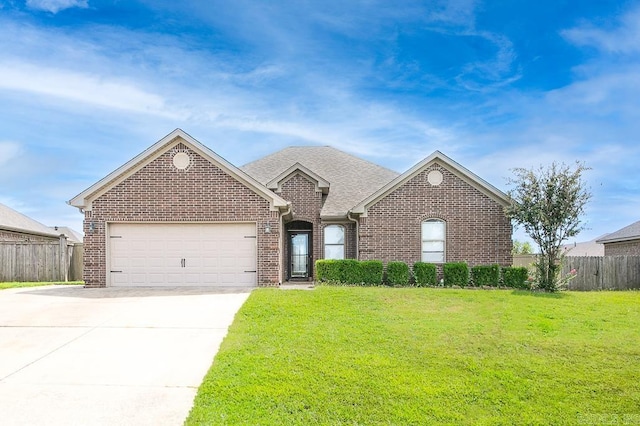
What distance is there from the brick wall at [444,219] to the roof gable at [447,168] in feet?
0.51

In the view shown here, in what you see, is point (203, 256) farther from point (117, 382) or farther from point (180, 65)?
point (117, 382)

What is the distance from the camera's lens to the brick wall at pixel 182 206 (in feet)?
52.0

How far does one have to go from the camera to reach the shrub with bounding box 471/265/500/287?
54.7ft

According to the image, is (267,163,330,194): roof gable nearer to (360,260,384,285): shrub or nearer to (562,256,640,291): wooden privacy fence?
(360,260,384,285): shrub

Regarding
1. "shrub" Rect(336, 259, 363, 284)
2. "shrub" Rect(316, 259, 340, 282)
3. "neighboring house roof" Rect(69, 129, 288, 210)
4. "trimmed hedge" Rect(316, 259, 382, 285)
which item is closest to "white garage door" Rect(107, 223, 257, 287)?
"neighboring house roof" Rect(69, 129, 288, 210)

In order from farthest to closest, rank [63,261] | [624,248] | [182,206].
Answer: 1. [624,248]
2. [63,261]
3. [182,206]

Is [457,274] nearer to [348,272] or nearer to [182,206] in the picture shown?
[348,272]

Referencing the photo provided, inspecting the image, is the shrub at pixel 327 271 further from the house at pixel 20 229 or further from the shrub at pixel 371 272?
the house at pixel 20 229

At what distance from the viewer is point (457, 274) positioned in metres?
16.8

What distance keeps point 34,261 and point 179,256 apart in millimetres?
9865

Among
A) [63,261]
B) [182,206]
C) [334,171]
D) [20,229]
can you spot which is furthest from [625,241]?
[20,229]

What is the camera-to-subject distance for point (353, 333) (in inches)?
369

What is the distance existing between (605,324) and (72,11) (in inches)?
617

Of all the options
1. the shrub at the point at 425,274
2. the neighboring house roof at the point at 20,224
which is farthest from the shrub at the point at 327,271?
the neighboring house roof at the point at 20,224
